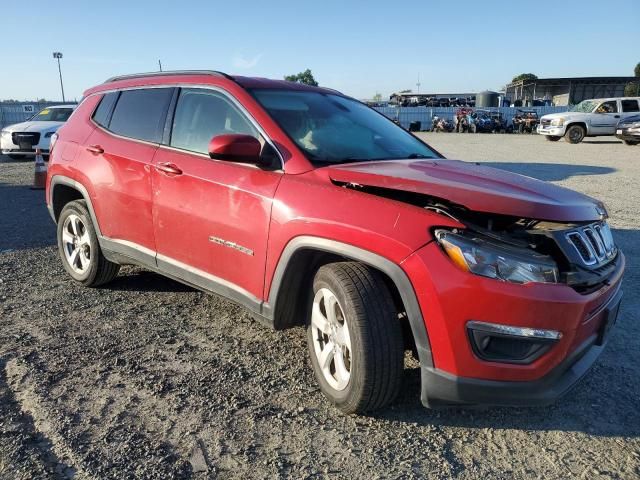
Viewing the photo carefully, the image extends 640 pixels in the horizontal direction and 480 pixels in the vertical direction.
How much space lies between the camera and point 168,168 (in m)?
3.54

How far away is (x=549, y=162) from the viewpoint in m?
15.3

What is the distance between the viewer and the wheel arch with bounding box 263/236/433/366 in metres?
2.36

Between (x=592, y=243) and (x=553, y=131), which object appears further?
(x=553, y=131)

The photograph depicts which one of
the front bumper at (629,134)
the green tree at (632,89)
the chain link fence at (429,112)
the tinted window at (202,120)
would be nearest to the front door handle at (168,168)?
the tinted window at (202,120)

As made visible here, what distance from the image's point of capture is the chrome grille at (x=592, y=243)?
247cm

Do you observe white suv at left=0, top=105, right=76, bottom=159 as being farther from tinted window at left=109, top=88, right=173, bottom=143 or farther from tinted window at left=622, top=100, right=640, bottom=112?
tinted window at left=622, top=100, right=640, bottom=112

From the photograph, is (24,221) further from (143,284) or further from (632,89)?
(632,89)

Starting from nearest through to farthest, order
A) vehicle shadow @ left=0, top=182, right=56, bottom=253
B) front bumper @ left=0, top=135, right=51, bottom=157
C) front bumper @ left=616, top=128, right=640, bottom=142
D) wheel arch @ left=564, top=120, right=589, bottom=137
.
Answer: vehicle shadow @ left=0, top=182, right=56, bottom=253 → front bumper @ left=0, top=135, right=51, bottom=157 → front bumper @ left=616, top=128, right=640, bottom=142 → wheel arch @ left=564, top=120, right=589, bottom=137

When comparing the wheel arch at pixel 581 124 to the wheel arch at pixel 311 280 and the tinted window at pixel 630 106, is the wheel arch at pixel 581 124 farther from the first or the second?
the wheel arch at pixel 311 280

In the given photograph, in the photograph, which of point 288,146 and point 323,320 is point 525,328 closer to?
point 323,320

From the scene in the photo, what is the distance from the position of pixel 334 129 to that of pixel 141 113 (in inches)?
63.3

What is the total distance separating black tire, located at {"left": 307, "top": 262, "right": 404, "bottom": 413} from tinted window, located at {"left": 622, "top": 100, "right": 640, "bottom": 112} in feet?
84.0

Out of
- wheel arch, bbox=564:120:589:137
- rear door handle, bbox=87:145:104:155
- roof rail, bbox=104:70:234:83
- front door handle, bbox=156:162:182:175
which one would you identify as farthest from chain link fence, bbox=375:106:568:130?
front door handle, bbox=156:162:182:175

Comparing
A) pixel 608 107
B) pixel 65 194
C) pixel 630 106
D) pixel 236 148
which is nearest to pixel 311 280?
pixel 236 148
